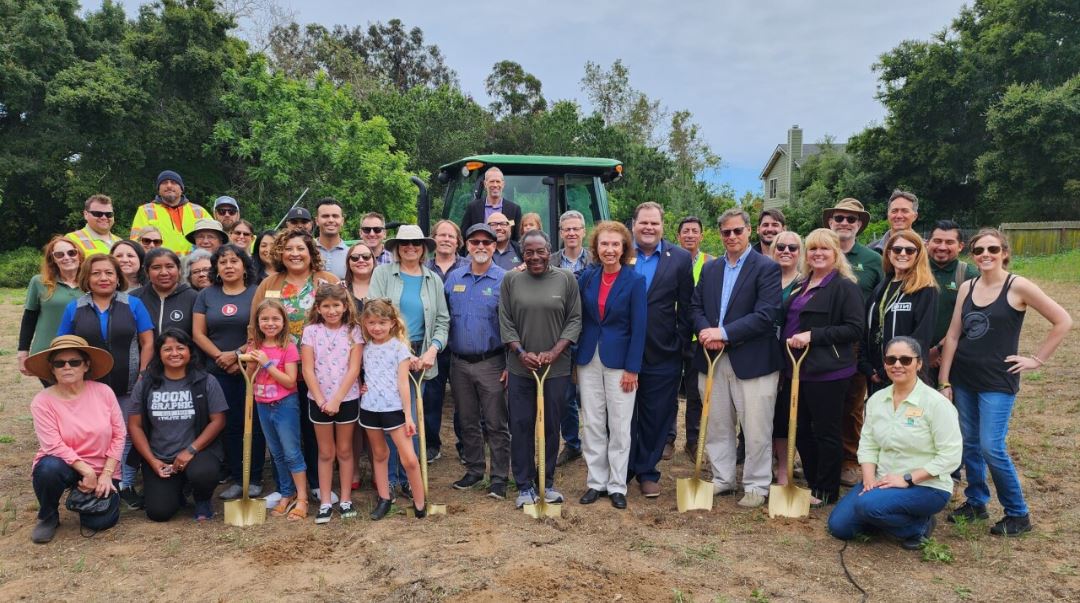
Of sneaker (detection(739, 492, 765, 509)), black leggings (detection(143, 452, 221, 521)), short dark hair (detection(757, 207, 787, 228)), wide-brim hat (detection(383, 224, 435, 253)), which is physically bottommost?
sneaker (detection(739, 492, 765, 509))

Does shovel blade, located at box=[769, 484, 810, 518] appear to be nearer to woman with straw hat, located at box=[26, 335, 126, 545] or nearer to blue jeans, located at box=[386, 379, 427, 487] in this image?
blue jeans, located at box=[386, 379, 427, 487]

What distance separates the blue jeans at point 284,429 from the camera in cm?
498

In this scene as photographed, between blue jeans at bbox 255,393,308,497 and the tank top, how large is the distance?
4581 mm

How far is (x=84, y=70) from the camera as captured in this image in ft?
71.3

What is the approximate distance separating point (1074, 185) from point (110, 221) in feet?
92.4

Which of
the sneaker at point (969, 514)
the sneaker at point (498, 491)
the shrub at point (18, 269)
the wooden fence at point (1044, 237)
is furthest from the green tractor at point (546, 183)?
the wooden fence at point (1044, 237)

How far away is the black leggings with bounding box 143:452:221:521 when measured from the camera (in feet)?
16.4

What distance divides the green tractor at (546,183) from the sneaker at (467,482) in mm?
3207

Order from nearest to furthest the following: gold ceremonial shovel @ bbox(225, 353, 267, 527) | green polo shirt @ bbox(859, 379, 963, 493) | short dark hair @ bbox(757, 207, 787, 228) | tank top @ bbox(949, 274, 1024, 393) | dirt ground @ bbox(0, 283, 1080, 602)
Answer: dirt ground @ bbox(0, 283, 1080, 602), green polo shirt @ bbox(859, 379, 963, 493), tank top @ bbox(949, 274, 1024, 393), gold ceremonial shovel @ bbox(225, 353, 267, 527), short dark hair @ bbox(757, 207, 787, 228)

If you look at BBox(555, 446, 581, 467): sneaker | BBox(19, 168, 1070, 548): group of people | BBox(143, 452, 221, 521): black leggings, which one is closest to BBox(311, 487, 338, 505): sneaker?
BBox(19, 168, 1070, 548): group of people

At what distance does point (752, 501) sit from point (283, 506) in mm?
3408

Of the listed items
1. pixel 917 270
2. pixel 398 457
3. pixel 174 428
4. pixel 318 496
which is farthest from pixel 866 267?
pixel 174 428

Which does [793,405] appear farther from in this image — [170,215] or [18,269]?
[18,269]

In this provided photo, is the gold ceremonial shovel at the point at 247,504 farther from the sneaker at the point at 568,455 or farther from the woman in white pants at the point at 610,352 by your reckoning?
the sneaker at the point at 568,455
